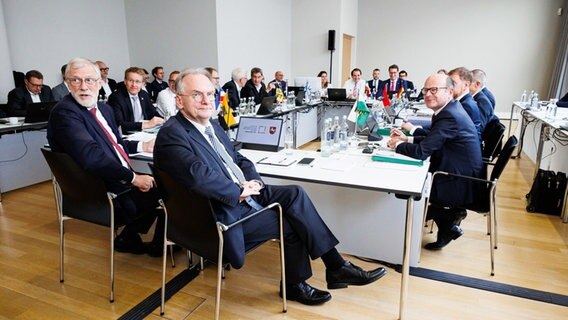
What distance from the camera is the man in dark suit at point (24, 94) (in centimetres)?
476

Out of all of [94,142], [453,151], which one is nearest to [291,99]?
[453,151]

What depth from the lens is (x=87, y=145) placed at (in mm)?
2055

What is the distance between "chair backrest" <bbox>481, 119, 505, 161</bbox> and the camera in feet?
10.2

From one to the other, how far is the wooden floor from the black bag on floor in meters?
0.27

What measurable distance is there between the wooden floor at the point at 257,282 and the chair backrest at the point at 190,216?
1.69 feet

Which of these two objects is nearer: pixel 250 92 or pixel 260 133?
pixel 260 133

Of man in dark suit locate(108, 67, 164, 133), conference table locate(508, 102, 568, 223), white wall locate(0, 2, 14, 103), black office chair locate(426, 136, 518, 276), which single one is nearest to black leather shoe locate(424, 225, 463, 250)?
black office chair locate(426, 136, 518, 276)

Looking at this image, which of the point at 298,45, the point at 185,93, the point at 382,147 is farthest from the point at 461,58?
the point at 185,93

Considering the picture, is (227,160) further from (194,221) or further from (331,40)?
(331,40)

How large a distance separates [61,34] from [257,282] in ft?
20.8

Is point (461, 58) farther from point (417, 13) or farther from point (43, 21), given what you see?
point (43, 21)

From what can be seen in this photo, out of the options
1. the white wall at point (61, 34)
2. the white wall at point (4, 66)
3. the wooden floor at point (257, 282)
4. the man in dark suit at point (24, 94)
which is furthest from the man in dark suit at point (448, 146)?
the white wall at point (61, 34)

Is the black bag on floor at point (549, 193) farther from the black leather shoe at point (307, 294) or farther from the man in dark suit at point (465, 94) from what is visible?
the black leather shoe at point (307, 294)

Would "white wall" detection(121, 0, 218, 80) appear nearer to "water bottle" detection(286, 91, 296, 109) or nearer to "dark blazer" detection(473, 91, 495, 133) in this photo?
"water bottle" detection(286, 91, 296, 109)
